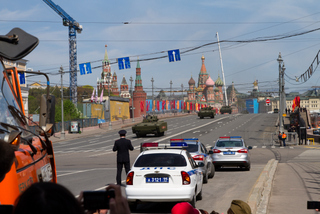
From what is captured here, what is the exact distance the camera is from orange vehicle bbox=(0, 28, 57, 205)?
12.2 ft

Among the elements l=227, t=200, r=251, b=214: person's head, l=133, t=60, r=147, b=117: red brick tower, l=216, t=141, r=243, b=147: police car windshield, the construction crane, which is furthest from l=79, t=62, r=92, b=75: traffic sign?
l=133, t=60, r=147, b=117: red brick tower

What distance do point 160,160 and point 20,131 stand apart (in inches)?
264

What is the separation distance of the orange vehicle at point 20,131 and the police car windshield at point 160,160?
517 centimetres

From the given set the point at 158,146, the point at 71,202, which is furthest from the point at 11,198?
the point at 158,146

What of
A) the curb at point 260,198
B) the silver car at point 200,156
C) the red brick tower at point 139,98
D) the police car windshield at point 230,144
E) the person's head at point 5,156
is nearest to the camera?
the person's head at point 5,156

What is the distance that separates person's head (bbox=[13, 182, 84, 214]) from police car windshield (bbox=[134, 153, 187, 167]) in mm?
8811

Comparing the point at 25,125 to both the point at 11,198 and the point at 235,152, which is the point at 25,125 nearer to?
the point at 11,198

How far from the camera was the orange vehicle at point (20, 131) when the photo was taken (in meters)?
3.71

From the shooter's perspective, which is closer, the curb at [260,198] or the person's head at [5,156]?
the person's head at [5,156]

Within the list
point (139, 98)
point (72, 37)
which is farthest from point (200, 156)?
point (139, 98)

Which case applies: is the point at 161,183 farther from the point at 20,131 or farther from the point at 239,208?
the point at 20,131

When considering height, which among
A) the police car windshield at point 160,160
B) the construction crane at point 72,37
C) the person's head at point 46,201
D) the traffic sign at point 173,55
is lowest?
the police car windshield at point 160,160

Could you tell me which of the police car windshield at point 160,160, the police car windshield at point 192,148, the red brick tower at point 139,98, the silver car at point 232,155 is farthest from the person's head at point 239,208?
the red brick tower at point 139,98

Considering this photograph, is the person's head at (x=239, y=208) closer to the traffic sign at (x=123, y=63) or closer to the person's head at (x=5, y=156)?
the person's head at (x=5, y=156)
